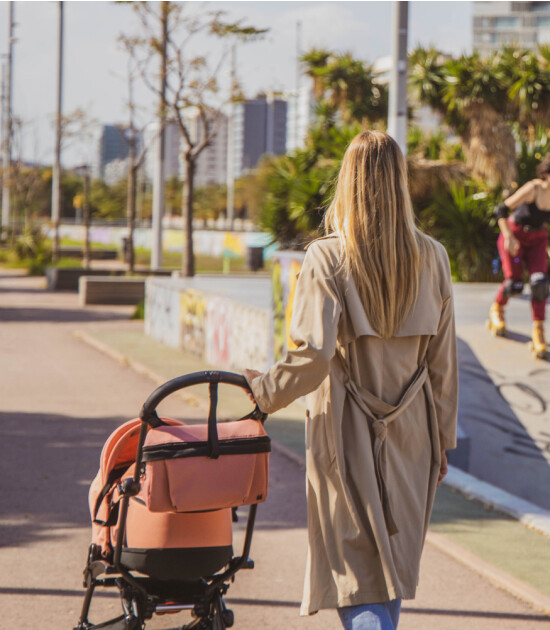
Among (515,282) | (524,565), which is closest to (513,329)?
(515,282)

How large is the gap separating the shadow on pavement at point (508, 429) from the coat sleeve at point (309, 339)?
5.20m

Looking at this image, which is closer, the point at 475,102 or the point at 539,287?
the point at 539,287

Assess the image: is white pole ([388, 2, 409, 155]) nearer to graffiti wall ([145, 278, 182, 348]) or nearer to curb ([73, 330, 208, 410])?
curb ([73, 330, 208, 410])

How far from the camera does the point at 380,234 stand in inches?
112

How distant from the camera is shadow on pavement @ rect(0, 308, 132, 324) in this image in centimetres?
1917

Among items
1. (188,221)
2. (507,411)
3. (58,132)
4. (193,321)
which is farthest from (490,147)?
(58,132)

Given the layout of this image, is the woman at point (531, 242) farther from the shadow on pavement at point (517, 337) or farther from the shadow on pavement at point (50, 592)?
the shadow on pavement at point (50, 592)

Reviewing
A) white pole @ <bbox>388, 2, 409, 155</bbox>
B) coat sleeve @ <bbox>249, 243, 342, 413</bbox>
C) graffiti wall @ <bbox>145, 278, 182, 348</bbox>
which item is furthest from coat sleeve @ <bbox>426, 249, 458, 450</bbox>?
graffiti wall @ <bbox>145, 278, 182, 348</bbox>

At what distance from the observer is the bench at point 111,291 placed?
74.8ft

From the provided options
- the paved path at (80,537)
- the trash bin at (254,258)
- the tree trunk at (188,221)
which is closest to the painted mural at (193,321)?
the paved path at (80,537)

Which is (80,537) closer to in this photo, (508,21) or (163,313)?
(163,313)

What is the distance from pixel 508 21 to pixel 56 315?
132611 millimetres

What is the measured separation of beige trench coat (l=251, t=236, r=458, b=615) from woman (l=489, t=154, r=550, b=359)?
576cm

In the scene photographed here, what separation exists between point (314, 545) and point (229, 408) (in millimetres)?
7289
